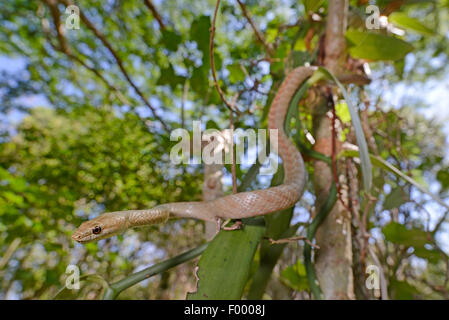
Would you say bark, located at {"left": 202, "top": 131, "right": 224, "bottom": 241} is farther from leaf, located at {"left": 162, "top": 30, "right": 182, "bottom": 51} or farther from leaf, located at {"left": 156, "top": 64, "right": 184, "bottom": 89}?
leaf, located at {"left": 162, "top": 30, "right": 182, "bottom": 51}

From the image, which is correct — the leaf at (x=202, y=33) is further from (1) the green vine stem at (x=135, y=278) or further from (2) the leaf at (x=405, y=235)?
(2) the leaf at (x=405, y=235)

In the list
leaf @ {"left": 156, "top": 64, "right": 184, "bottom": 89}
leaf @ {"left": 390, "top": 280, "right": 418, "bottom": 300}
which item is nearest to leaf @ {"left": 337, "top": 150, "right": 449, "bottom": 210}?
leaf @ {"left": 390, "top": 280, "right": 418, "bottom": 300}

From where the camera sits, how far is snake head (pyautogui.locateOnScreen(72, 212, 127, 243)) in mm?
906

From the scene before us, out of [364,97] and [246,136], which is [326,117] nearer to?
[364,97]

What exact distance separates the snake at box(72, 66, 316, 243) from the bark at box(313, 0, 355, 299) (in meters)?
0.19

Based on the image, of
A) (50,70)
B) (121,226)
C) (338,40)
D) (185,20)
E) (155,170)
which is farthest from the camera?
(185,20)

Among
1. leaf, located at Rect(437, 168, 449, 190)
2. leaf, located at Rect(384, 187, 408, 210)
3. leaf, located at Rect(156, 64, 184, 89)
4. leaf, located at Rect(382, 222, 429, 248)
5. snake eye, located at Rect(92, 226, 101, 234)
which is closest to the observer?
→ snake eye, located at Rect(92, 226, 101, 234)

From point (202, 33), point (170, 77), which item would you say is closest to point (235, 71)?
point (202, 33)

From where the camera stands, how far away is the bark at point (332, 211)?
0.95 metres

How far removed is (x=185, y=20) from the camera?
4.67m

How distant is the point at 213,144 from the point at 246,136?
0.84 ft

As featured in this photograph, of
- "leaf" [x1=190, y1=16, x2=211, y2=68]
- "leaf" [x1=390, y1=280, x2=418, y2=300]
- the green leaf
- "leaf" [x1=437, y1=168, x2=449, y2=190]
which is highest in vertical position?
"leaf" [x1=190, y1=16, x2=211, y2=68]

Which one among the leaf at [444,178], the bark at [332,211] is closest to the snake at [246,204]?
the bark at [332,211]
